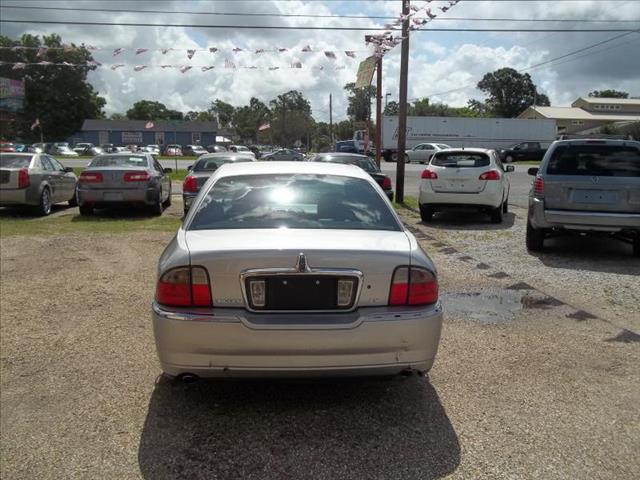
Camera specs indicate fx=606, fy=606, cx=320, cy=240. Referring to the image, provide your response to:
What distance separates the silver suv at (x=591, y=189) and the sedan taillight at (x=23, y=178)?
9.66m

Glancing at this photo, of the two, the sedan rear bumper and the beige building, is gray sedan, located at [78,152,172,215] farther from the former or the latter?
the beige building

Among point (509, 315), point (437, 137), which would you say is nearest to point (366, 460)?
point (509, 315)

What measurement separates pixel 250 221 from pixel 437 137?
45.1 m

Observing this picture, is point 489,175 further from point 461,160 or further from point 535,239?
point 535,239

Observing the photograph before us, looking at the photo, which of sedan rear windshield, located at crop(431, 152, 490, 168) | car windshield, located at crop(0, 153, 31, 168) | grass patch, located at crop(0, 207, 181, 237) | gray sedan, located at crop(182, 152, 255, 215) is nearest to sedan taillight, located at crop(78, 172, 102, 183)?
grass patch, located at crop(0, 207, 181, 237)

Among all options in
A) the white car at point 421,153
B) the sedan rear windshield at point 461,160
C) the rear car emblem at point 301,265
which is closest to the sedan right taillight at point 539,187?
the sedan rear windshield at point 461,160

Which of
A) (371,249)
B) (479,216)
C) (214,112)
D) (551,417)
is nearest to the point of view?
(371,249)

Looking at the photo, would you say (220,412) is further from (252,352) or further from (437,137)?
(437,137)

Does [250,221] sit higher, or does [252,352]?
[250,221]

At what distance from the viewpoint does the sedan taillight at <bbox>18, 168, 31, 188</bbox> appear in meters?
12.1

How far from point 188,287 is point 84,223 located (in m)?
9.42

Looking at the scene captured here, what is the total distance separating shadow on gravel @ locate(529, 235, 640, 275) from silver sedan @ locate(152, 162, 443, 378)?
5.36 metres

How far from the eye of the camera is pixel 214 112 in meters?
133

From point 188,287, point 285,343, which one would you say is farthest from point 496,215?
point 188,287
